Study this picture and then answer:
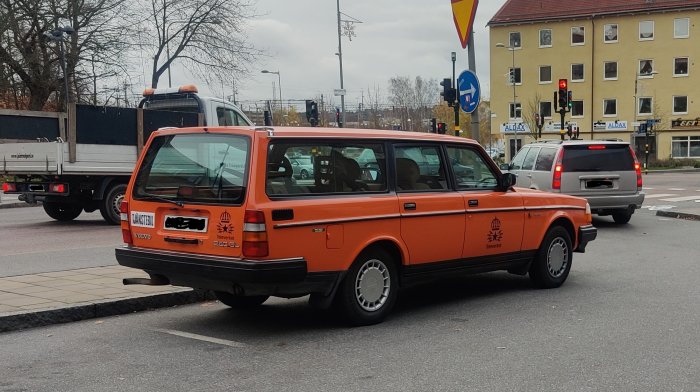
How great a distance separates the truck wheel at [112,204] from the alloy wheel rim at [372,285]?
31.5 ft

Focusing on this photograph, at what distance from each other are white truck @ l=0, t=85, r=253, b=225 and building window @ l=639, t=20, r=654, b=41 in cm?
5883

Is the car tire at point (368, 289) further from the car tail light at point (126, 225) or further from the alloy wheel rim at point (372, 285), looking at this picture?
the car tail light at point (126, 225)

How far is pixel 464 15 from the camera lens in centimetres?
1429

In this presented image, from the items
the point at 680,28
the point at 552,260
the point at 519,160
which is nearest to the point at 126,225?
the point at 552,260

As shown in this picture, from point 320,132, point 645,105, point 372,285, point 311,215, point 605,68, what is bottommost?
point 372,285

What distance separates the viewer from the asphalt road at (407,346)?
486 centimetres

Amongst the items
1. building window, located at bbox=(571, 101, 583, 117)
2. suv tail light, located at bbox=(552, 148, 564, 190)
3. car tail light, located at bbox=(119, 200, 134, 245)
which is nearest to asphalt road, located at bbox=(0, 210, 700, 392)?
car tail light, located at bbox=(119, 200, 134, 245)

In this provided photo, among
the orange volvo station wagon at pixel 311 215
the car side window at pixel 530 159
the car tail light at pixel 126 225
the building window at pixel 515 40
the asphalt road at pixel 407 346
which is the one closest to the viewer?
the asphalt road at pixel 407 346

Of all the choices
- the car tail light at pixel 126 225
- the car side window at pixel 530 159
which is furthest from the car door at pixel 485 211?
the car side window at pixel 530 159

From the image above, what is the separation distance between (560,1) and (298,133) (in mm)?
Result: 68635

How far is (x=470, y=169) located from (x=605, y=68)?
211ft

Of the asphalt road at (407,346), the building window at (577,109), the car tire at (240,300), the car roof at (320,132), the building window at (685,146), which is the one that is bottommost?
the asphalt road at (407,346)

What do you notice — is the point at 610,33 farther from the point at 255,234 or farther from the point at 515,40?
the point at 255,234

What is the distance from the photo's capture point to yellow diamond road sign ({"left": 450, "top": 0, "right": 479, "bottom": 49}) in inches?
552
